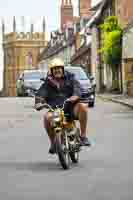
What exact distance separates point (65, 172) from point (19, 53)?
165m

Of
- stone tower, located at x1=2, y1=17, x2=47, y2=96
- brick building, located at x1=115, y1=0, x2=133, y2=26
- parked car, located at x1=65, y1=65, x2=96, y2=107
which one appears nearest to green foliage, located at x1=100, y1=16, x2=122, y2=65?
brick building, located at x1=115, y1=0, x2=133, y2=26

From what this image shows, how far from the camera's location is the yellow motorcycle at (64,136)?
11555mm

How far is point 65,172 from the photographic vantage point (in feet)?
37.5

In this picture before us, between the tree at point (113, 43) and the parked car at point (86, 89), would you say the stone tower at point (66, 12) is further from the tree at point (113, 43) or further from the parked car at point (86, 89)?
the parked car at point (86, 89)

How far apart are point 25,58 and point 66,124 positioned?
16346 centimetres

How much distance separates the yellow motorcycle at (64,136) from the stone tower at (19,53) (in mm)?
157987

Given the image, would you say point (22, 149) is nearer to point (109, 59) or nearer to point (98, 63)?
point (109, 59)

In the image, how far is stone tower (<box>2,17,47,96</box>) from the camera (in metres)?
174

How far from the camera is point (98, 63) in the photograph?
7506 centimetres

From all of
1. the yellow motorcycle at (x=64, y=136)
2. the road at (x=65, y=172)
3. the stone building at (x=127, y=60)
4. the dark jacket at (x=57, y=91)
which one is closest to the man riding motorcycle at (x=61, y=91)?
the dark jacket at (x=57, y=91)

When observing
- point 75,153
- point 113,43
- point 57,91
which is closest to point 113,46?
point 113,43

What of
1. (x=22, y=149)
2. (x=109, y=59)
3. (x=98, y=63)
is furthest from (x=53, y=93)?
(x=98, y=63)

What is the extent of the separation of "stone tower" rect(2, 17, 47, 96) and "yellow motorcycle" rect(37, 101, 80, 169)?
15799 centimetres

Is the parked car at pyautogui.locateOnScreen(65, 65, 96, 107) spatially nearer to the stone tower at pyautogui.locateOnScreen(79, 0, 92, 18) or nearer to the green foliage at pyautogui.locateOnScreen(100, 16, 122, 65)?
the green foliage at pyautogui.locateOnScreen(100, 16, 122, 65)
